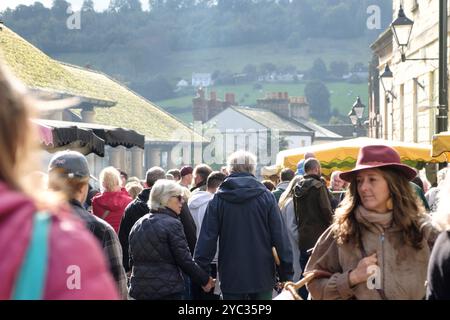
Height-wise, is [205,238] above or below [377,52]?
below

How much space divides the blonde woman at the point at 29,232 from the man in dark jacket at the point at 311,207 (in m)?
8.82

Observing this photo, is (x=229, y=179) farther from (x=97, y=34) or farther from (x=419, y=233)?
(x=97, y=34)

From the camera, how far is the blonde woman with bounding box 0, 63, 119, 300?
5.09 ft

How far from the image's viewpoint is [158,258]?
7871 mm

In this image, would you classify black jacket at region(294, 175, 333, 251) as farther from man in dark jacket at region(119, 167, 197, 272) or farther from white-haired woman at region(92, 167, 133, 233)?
white-haired woman at region(92, 167, 133, 233)

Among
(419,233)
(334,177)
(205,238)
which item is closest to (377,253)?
(419,233)

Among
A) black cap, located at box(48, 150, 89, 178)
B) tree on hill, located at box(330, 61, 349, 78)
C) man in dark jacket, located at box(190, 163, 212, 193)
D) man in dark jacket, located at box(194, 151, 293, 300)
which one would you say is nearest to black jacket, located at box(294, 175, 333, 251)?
man in dark jacket, located at box(190, 163, 212, 193)

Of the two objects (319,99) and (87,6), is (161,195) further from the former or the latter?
(319,99)

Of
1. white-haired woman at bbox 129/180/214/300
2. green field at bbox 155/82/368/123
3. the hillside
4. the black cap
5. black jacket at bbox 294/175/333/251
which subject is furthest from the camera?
the hillside

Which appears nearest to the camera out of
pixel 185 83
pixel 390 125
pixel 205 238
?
pixel 205 238

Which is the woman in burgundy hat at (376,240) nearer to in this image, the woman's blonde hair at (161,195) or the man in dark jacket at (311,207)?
the woman's blonde hair at (161,195)

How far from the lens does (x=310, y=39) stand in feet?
627

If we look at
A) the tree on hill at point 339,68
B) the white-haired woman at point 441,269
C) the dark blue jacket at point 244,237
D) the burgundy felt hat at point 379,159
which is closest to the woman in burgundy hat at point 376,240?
the burgundy felt hat at point 379,159
